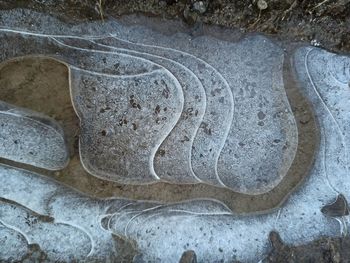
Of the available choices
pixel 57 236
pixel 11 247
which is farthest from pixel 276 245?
pixel 11 247

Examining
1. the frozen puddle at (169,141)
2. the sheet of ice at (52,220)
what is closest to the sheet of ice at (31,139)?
the frozen puddle at (169,141)

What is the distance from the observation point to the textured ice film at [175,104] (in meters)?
3.88

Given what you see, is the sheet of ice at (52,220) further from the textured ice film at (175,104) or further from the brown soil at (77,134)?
A: the textured ice film at (175,104)

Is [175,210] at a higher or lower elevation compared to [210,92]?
lower

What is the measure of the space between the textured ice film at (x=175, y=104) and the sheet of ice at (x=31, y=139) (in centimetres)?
25

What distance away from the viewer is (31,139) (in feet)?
12.6

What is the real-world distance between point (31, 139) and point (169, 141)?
4.30 ft

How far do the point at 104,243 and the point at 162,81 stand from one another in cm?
163

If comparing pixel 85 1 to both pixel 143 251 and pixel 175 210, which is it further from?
pixel 143 251

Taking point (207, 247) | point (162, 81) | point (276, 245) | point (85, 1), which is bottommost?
point (207, 247)

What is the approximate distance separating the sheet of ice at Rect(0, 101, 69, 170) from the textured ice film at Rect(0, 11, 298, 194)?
25 centimetres

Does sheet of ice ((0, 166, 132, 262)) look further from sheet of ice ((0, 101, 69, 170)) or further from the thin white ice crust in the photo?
sheet of ice ((0, 101, 69, 170))

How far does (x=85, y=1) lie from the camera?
3822 mm

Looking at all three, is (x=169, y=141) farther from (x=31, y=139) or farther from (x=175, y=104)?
(x=31, y=139)
